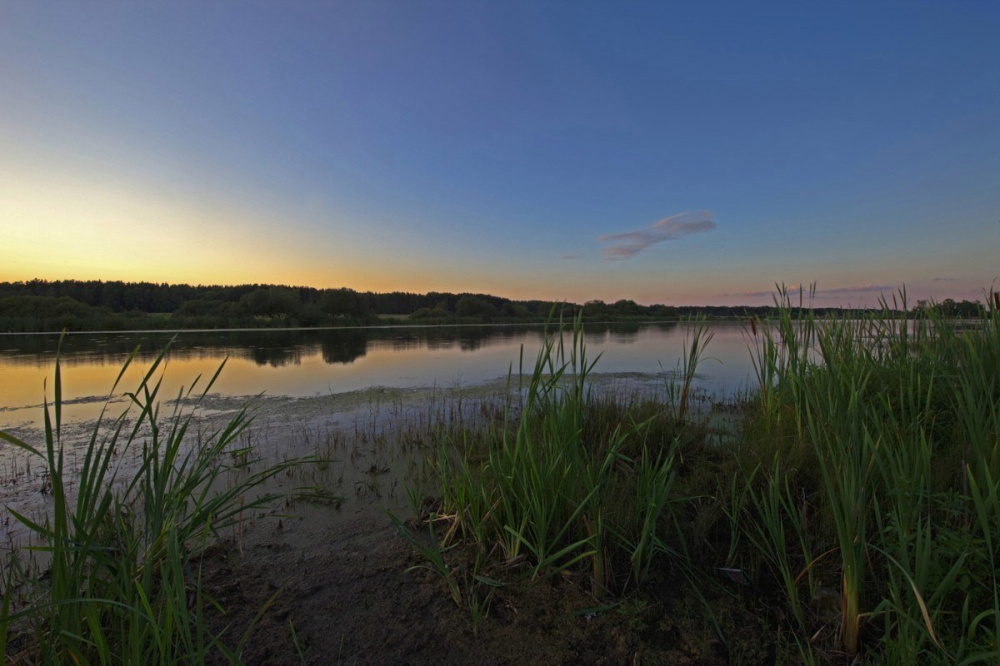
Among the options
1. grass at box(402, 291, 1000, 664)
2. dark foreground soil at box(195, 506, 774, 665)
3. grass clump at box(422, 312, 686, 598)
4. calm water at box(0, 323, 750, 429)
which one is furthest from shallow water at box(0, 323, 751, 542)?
grass at box(402, 291, 1000, 664)

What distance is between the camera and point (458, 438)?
431 cm

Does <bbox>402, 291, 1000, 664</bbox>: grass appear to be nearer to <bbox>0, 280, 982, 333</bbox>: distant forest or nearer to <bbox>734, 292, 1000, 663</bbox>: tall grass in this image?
<bbox>734, 292, 1000, 663</bbox>: tall grass

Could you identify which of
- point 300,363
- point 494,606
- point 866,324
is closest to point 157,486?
point 494,606

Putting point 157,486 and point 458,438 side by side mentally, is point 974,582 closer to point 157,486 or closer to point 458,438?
point 157,486

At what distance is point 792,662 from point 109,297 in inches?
2277

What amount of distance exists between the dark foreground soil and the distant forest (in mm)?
19423

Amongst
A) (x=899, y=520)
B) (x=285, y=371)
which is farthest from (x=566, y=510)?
(x=285, y=371)

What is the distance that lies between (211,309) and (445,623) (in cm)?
4702

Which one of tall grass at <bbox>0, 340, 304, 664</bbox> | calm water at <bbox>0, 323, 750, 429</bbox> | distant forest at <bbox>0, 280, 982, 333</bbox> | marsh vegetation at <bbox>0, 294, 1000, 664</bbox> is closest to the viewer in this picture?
tall grass at <bbox>0, 340, 304, 664</bbox>

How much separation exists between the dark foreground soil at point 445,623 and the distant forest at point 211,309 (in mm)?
19423

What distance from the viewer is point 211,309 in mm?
39438

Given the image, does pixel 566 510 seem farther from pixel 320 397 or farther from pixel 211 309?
pixel 211 309

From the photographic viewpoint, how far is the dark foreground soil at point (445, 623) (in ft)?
5.12

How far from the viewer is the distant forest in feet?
99.8
